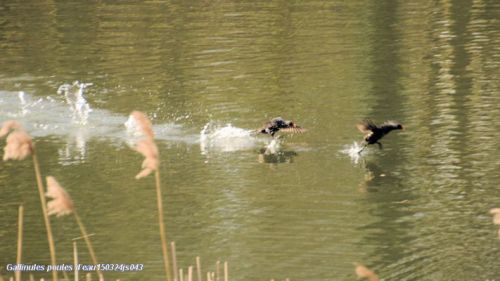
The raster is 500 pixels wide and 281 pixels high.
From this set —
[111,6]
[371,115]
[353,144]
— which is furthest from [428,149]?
[111,6]

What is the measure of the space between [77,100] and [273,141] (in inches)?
130

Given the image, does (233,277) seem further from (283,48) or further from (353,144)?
(283,48)

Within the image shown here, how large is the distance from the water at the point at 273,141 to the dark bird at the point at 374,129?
8.2 inches

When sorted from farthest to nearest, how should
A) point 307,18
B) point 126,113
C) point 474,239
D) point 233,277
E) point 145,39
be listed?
point 307,18, point 145,39, point 126,113, point 474,239, point 233,277

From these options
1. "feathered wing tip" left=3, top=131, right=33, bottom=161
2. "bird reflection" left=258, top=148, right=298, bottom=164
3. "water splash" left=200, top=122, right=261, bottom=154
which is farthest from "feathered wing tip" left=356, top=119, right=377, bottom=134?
"feathered wing tip" left=3, top=131, right=33, bottom=161

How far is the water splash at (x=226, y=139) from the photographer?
12047 mm

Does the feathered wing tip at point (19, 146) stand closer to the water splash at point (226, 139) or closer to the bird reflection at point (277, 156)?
the bird reflection at point (277, 156)

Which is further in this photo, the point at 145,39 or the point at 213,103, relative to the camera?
the point at 145,39

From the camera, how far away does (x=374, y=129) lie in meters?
11.2

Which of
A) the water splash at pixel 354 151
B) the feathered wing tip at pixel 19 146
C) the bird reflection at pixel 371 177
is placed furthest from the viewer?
the water splash at pixel 354 151

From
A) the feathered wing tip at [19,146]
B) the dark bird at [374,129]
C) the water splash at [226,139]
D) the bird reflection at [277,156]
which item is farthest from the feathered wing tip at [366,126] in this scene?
the feathered wing tip at [19,146]

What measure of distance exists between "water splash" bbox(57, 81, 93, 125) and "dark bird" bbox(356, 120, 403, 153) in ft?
12.9

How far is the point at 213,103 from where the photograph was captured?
45.4 ft

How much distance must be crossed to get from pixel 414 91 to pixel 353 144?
2640 millimetres
